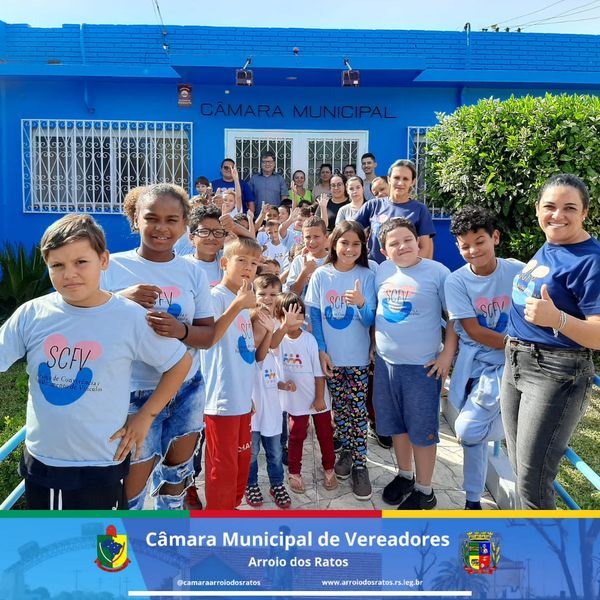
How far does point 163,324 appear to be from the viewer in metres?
2.12

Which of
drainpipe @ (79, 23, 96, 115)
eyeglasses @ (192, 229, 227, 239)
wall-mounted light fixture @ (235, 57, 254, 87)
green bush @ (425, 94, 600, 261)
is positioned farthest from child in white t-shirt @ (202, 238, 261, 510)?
drainpipe @ (79, 23, 96, 115)

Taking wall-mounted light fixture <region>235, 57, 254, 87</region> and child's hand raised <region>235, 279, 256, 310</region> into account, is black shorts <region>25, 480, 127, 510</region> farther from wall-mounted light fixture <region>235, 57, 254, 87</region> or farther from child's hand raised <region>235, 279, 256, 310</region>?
wall-mounted light fixture <region>235, 57, 254, 87</region>

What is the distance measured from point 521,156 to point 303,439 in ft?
12.3

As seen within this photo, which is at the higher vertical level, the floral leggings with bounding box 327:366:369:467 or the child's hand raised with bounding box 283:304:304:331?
the child's hand raised with bounding box 283:304:304:331

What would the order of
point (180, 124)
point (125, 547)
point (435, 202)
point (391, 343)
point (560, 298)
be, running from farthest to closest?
point (180, 124), point (435, 202), point (391, 343), point (560, 298), point (125, 547)

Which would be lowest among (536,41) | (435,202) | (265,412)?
(265,412)

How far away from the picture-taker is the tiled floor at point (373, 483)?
3.44 metres

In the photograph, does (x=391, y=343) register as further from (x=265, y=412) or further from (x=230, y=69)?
(x=230, y=69)

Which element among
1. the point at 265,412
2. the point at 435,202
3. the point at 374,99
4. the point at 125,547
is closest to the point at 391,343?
the point at 265,412

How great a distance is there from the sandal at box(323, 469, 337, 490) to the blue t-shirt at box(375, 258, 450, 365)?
0.86 meters

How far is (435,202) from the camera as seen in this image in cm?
715

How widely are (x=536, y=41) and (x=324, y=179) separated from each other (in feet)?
15.3

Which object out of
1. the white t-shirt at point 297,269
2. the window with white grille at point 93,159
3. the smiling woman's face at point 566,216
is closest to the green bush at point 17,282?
the window with white grille at point 93,159

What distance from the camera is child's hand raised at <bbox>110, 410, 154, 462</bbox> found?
2.01m
